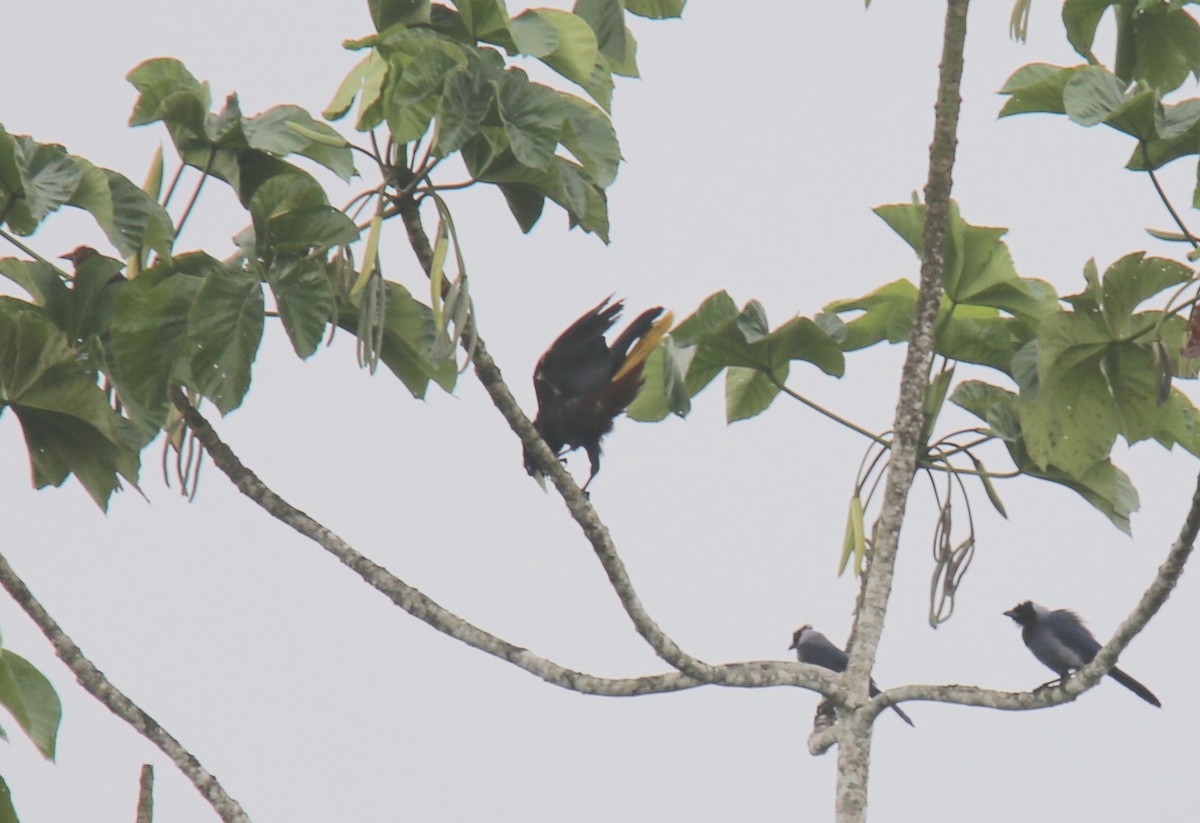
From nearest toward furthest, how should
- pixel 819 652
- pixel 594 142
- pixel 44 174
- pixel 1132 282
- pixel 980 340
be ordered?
A: 1. pixel 44 174
2. pixel 594 142
3. pixel 1132 282
4. pixel 980 340
5. pixel 819 652

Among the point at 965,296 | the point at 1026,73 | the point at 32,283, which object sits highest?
the point at 1026,73

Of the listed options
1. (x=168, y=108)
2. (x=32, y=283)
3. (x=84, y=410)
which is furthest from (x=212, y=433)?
(x=168, y=108)

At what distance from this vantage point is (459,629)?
4.04 meters

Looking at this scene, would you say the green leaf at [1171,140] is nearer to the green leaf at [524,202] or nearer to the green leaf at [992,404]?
the green leaf at [992,404]

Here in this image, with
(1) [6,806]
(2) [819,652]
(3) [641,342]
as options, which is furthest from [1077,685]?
(2) [819,652]

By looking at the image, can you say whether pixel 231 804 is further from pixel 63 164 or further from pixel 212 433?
pixel 63 164

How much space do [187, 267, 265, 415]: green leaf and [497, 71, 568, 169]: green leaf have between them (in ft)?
2.46

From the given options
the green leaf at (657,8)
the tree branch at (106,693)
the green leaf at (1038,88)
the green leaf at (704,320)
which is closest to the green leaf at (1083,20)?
the green leaf at (1038,88)

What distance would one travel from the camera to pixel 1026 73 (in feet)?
14.4

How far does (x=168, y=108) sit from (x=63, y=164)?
330 mm

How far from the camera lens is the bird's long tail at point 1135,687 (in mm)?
5855

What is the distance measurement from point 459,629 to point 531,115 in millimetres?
1361

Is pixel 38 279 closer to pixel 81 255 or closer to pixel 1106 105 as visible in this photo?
pixel 81 255

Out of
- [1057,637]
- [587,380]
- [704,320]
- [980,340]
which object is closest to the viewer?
[704,320]
